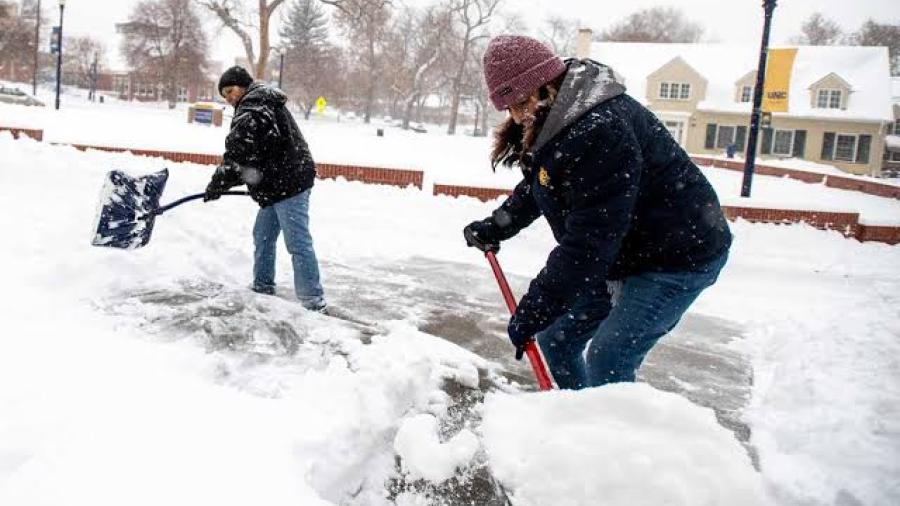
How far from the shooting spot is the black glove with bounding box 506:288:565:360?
227cm

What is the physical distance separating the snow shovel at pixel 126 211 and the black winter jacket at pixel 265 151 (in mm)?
338

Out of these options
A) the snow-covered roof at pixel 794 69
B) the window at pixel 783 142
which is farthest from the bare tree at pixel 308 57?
the window at pixel 783 142

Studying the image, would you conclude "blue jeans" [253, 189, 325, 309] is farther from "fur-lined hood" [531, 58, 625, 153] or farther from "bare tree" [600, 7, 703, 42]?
"bare tree" [600, 7, 703, 42]

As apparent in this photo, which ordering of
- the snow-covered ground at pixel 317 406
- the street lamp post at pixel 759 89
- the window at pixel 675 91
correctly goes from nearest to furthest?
the snow-covered ground at pixel 317 406 < the street lamp post at pixel 759 89 < the window at pixel 675 91

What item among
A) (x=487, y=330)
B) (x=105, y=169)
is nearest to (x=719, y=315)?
(x=487, y=330)

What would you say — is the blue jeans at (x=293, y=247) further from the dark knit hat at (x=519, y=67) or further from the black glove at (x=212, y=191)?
the dark knit hat at (x=519, y=67)

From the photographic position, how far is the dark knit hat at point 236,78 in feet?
14.1

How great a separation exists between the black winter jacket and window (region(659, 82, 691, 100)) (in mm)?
37510

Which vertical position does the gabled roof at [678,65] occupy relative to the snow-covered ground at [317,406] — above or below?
above

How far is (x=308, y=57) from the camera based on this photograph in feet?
184

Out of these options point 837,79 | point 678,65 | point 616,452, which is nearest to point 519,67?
point 616,452

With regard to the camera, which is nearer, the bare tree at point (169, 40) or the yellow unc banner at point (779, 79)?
the yellow unc banner at point (779, 79)

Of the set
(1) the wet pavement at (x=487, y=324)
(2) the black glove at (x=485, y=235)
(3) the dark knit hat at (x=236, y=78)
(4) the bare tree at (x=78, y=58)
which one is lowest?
(1) the wet pavement at (x=487, y=324)

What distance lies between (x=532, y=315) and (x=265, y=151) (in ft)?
8.21
